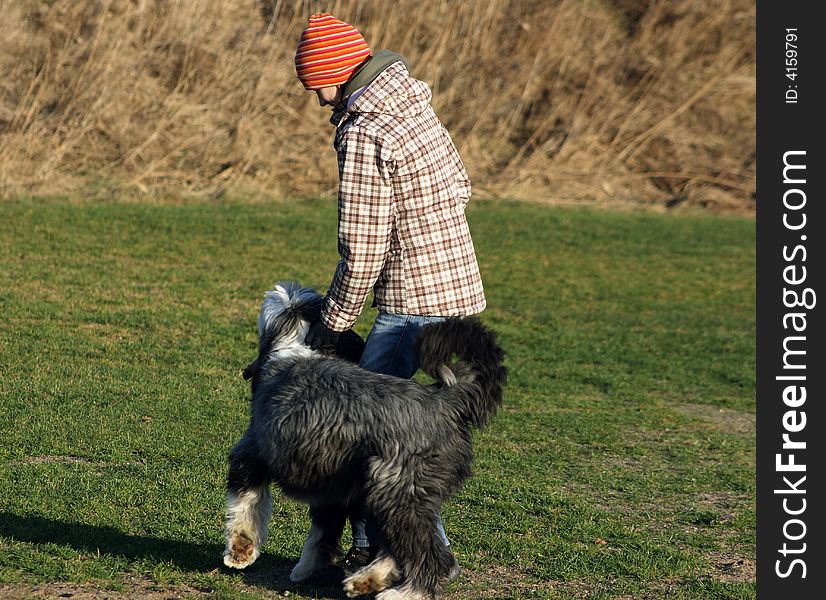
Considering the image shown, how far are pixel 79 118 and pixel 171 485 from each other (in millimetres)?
11707

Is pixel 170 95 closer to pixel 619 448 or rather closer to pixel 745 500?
pixel 619 448

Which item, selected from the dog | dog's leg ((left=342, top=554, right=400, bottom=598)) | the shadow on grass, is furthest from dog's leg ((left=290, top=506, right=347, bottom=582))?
dog's leg ((left=342, top=554, right=400, bottom=598))

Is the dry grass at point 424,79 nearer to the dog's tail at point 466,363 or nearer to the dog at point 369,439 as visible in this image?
the dog at point 369,439

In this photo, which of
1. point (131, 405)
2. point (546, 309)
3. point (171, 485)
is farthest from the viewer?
point (546, 309)

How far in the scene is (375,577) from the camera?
4398mm

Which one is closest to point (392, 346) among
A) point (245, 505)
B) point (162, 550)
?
point (245, 505)

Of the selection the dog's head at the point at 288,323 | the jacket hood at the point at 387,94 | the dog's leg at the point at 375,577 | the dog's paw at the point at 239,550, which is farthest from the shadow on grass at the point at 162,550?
the jacket hood at the point at 387,94

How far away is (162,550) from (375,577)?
1.47 metres

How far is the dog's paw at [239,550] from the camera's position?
4711mm

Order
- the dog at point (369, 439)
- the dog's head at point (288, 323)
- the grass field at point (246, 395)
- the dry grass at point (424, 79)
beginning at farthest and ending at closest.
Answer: the dry grass at point (424, 79) < the grass field at point (246, 395) < the dog's head at point (288, 323) < the dog at point (369, 439)

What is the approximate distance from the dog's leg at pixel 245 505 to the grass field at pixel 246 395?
0.29 meters

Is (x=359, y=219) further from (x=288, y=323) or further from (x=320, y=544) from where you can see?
(x=320, y=544)

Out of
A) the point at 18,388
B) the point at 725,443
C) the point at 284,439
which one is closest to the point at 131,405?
the point at 18,388

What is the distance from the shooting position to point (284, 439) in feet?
15.0
